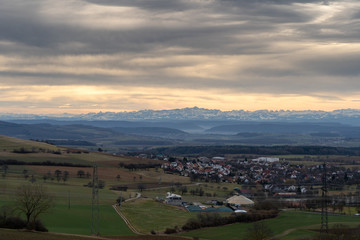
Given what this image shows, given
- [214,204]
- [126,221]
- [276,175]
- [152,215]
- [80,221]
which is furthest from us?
[276,175]

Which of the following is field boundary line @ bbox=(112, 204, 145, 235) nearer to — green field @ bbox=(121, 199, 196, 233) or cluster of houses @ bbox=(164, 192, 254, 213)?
green field @ bbox=(121, 199, 196, 233)

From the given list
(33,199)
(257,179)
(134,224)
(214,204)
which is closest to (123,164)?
(257,179)

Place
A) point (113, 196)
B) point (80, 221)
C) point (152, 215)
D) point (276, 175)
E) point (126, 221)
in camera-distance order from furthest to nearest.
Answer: point (276, 175), point (113, 196), point (152, 215), point (126, 221), point (80, 221)

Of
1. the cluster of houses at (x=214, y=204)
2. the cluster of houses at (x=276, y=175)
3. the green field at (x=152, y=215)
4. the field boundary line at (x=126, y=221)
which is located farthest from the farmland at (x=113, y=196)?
the cluster of houses at (x=276, y=175)

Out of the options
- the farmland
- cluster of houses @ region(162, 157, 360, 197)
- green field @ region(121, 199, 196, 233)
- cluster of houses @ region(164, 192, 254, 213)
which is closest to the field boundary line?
green field @ region(121, 199, 196, 233)

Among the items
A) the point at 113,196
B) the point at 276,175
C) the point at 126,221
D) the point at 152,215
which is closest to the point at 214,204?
the point at 113,196

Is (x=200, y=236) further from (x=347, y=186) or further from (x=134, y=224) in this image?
(x=347, y=186)

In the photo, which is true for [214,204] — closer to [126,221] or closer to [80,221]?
[126,221]

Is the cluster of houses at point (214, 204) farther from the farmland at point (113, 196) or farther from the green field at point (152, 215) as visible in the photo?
the green field at point (152, 215)
